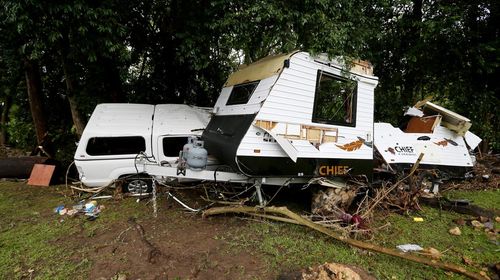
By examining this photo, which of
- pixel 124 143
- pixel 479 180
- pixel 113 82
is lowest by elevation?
pixel 479 180

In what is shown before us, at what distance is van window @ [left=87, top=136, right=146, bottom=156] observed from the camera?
6883 mm

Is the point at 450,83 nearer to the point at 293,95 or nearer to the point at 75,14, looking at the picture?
the point at 293,95

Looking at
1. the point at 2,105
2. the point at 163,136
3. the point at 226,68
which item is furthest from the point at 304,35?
the point at 2,105

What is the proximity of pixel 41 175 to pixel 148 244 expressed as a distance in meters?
5.41

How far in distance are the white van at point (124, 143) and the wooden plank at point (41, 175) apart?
6.59 ft

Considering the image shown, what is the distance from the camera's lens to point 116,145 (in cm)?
703

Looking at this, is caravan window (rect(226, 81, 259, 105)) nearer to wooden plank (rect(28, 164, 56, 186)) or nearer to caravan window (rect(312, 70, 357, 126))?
caravan window (rect(312, 70, 357, 126))

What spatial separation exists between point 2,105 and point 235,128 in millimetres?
14132

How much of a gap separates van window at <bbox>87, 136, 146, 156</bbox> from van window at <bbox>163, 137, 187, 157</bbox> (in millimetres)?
462

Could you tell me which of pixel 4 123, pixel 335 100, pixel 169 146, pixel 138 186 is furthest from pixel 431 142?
pixel 4 123

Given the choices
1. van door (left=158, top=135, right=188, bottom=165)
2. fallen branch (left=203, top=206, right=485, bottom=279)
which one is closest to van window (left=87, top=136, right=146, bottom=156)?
van door (left=158, top=135, right=188, bottom=165)

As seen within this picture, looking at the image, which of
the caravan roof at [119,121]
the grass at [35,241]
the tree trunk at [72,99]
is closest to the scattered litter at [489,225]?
the grass at [35,241]

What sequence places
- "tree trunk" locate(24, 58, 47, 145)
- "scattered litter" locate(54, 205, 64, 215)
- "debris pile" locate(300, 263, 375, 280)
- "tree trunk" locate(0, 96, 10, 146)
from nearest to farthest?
"debris pile" locate(300, 263, 375, 280) → "scattered litter" locate(54, 205, 64, 215) → "tree trunk" locate(24, 58, 47, 145) → "tree trunk" locate(0, 96, 10, 146)

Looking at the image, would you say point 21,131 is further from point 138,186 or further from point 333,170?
point 333,170
